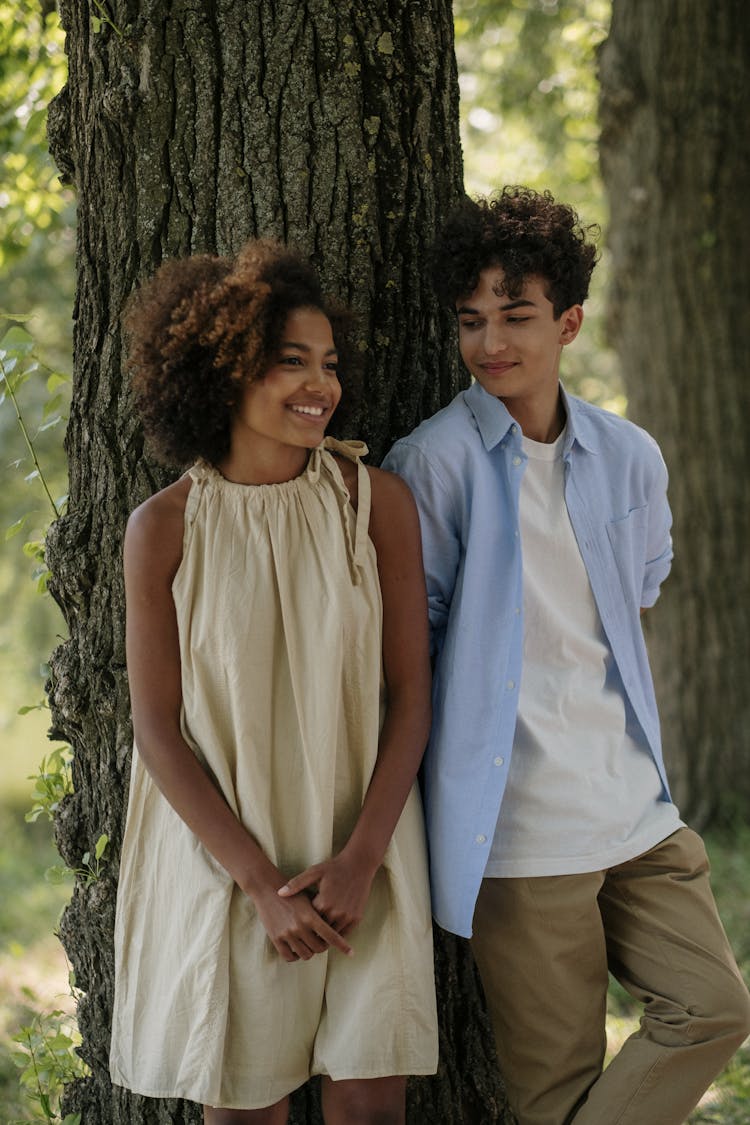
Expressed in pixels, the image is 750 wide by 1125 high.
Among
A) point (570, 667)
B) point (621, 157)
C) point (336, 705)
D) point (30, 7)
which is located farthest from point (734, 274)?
point (336, 705)

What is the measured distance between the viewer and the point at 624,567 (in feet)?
8.31

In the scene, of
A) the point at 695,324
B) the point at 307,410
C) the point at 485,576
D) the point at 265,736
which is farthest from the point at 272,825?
the point at 695,324

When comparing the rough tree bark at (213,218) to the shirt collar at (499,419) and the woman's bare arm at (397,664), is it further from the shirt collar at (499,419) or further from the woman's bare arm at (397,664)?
the woman's bare arm at (397,664)

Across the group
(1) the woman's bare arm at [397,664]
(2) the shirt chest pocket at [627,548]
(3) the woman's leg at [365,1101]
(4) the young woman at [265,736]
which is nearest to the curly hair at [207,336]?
(4) the young woman at [265,736]

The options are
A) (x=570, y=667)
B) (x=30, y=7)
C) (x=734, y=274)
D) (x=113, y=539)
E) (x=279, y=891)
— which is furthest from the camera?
(x=734, y=274)

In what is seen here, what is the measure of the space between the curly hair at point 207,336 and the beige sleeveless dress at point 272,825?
0.11 meters

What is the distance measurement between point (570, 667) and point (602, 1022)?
734mm

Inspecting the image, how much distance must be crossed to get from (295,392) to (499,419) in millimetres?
479

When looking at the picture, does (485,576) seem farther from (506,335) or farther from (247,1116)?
(247,1116)

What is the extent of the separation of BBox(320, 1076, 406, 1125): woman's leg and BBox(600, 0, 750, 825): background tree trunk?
13.4ft

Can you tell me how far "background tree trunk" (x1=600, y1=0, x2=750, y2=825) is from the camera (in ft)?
18.9

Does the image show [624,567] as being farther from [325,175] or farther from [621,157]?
[621,157]

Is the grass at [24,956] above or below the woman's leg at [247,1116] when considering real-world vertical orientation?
below

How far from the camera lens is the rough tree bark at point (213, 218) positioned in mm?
2529
